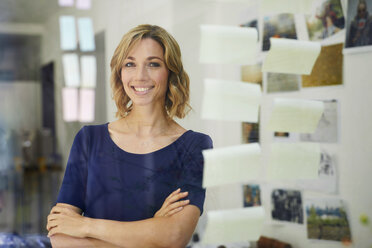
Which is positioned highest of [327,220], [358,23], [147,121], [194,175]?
[358,23]

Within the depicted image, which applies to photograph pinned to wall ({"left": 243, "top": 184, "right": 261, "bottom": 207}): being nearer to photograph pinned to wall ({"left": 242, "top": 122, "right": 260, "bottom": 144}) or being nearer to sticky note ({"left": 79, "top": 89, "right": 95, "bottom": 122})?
photograph pinned to wall ({"left": 242, "top": 122, "right": 260, "bottom": 144})

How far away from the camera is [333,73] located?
0.88m

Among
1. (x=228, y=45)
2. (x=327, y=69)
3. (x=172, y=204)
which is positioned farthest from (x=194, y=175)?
(x=327, y=69)

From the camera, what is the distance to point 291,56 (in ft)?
2.74

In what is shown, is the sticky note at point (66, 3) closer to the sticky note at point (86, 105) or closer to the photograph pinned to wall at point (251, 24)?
the sticky note at point (86, 105)

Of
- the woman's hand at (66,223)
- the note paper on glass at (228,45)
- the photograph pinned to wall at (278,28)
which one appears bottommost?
the woman's hand at (66,223)

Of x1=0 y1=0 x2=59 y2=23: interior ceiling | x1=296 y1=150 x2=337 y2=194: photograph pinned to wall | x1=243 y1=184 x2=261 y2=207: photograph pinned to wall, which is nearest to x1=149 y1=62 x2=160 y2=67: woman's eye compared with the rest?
x1=0 y1=0 x2=59 y2=23: interior ceiling

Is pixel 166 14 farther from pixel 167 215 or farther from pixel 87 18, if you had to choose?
pixel 167 215

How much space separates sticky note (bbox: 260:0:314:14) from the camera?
83 cm

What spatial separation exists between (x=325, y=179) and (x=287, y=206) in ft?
0.35

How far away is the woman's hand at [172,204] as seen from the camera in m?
0.75

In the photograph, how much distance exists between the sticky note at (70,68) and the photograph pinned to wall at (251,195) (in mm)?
412

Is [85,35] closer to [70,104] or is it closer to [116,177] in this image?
[70,104]

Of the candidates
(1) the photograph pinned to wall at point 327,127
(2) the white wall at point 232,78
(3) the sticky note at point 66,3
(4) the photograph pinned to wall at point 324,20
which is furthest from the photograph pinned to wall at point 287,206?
(3) the sticky note at point 66,3
